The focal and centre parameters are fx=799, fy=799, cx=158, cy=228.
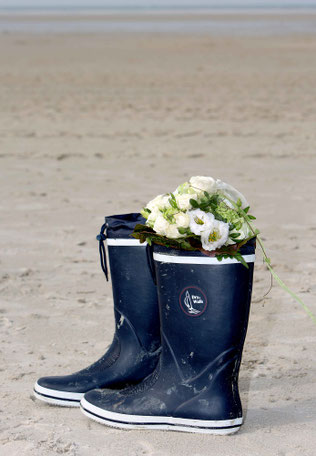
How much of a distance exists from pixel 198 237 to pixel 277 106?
8.27 meters

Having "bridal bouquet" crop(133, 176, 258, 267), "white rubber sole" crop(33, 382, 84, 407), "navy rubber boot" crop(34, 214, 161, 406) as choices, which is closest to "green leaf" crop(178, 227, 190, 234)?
"bridal bouquet" crop(133, 176, 258, 267)

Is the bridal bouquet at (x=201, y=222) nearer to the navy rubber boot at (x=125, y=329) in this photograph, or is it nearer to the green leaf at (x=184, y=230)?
the green leaf at (x=184, y=230)

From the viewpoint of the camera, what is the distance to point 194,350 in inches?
97.4

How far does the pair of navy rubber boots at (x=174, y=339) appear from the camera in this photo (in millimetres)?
2420

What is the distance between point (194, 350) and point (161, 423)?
0.84 ft

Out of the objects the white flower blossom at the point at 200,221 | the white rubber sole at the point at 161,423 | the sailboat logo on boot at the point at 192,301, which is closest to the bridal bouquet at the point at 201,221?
the white flower blossom at the point at 200,221

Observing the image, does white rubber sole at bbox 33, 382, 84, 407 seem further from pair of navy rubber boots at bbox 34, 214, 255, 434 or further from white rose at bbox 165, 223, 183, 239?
white rose at bbox 165, 223, 183, 239

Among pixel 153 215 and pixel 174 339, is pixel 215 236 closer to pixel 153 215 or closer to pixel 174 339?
pixel 153 215

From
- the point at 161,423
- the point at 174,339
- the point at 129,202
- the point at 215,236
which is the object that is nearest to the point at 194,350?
the point at 174,339

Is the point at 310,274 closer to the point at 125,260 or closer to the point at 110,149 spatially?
the point at 125,260

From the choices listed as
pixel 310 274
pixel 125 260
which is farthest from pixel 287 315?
pixel 125 260

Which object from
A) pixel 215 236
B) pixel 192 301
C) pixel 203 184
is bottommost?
pixel 192 301

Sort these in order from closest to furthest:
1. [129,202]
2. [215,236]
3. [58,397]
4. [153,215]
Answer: [215,236] → [153,215] → [58,397] → [129,202]

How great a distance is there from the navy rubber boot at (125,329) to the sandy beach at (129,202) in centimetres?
9
